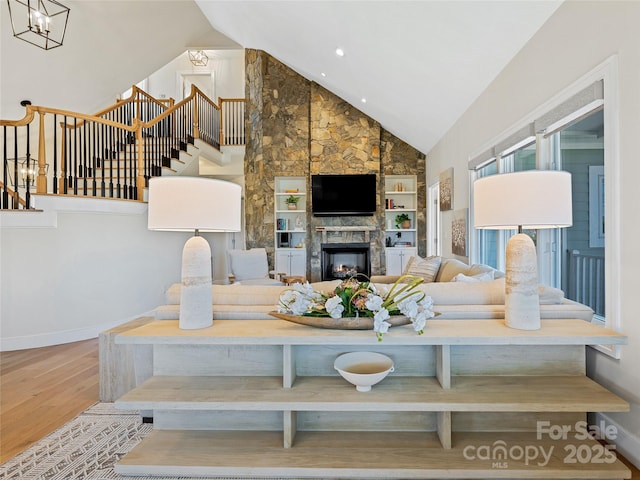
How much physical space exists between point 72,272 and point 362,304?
12.6 ft

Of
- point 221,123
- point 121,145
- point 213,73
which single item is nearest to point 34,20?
point 121,145

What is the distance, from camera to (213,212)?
1785 millimetres

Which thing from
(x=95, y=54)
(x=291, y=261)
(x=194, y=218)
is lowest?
(x=291, y=261)

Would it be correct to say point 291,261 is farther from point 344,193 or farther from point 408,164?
point 408,164

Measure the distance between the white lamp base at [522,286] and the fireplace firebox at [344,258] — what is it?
210 inches

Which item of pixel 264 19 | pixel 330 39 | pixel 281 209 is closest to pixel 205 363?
pixel 330 39

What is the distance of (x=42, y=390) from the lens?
271cm

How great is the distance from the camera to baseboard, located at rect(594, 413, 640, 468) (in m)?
1.64

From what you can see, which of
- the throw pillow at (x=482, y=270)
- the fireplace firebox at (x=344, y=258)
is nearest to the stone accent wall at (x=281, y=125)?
the fireplace firebox at (x=344, y=258)

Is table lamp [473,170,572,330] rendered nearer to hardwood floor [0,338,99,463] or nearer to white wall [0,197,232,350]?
hardwood floor [0,338,99,463]

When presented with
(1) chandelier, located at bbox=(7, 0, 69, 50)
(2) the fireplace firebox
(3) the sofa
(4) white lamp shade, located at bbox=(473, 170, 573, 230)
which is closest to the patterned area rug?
(3) the sofa

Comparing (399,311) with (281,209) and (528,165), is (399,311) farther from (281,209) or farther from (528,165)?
(281,209)

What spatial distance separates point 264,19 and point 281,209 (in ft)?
11.4

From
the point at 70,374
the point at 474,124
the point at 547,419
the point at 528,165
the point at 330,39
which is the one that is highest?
the point at 330,39
